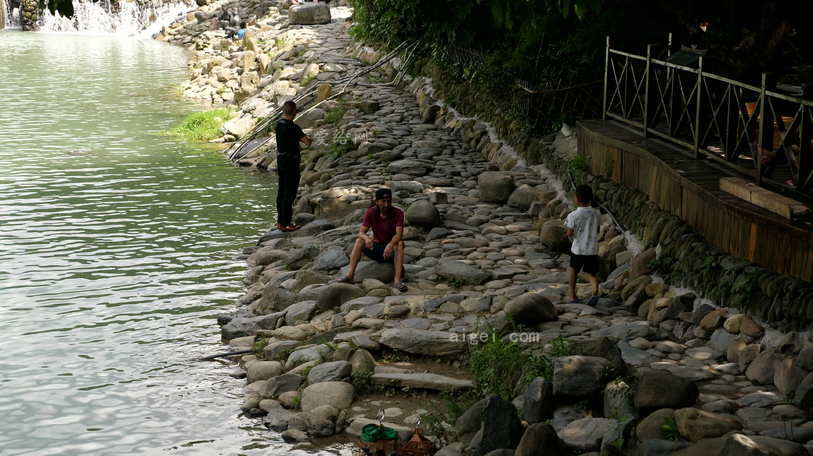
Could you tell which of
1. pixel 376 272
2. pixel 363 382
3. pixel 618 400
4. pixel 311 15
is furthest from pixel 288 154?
pixel 311 15

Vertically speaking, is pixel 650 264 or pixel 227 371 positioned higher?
pixel 650 264

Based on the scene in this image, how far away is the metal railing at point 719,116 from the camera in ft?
27.8

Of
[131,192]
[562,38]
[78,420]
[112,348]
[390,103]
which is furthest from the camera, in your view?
[390,103]

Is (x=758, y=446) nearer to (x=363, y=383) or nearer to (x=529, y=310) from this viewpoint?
(x=529, y=310)

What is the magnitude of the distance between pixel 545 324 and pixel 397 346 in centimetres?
137

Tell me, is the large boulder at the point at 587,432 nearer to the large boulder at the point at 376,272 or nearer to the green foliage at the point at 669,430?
the green foliage at the point at 669,430

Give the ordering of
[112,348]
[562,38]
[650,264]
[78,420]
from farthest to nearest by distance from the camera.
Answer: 1. [562,38]
2. [112,348]
3. [650,264]
4. [78,420]

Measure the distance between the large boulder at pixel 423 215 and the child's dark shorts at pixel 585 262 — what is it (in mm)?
3403

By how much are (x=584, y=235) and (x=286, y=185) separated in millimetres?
5685

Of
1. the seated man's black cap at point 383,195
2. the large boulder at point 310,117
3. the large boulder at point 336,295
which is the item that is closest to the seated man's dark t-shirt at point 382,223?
the seated man's black cap at point 383,195

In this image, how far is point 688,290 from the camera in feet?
29.9

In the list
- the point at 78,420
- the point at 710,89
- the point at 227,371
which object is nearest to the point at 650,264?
the point at 710,89

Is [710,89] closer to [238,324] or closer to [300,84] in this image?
[238,324]

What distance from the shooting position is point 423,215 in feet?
43.1
